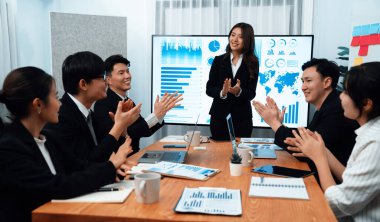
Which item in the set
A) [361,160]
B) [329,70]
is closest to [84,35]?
[329,70]

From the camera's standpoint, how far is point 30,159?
1185 mm

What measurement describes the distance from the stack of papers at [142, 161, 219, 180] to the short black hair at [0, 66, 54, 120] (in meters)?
0.55

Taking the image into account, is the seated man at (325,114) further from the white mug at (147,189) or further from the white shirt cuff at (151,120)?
the white mug at (147,189)

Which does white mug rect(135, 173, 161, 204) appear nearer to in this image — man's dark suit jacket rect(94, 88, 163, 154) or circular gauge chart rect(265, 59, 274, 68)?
man's dark suit jacket rect(94, 88, 163, 154)

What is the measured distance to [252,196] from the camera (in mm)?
1258

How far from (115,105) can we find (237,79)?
3.67 ft

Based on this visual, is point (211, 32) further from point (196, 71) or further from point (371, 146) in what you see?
point (371, 146)

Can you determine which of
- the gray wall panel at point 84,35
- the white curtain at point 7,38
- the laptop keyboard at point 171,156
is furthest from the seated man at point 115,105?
the white curtain at point 7,38

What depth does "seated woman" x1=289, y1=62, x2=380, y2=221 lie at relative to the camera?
1.24 meters

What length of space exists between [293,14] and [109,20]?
193 centimetres

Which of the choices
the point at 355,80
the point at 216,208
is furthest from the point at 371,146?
the point at 216,208

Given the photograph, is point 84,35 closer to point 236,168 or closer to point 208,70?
point 208,70

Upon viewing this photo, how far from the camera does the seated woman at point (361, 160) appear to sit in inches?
49.0

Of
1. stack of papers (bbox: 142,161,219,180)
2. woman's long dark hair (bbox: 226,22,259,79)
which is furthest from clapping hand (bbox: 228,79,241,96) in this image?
stack of papers (bbox: 142,161,219,180)
